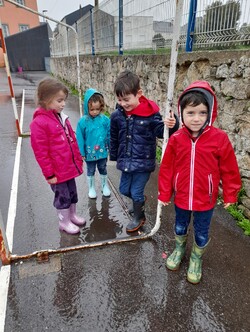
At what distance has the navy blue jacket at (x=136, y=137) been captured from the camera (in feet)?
8.21

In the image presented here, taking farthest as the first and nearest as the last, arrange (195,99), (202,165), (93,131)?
1. (93,131)
2. (202,165)
3. (195,99)

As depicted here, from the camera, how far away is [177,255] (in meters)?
2.43

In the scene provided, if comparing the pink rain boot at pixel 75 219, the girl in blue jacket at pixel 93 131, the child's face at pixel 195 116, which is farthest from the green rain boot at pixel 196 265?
the girl in blue jacket at pixel 93 131

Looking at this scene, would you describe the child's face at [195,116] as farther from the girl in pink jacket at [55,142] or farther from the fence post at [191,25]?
the fence post at [191,25]

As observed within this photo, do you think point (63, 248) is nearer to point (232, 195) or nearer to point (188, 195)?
point (188, 195)

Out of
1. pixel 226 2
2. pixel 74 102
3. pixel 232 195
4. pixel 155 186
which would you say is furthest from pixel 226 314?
pixel 74 102

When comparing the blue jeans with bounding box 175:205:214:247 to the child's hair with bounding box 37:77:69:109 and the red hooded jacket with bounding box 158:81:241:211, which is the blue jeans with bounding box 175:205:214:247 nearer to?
the red hooded jacket with bounding box 158:81:241:211

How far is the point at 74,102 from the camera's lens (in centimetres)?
1080

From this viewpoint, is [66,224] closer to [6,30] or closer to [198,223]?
[198,223]

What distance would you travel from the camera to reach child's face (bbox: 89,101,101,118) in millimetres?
2991

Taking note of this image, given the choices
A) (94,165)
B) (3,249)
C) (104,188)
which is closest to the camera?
(3,249)

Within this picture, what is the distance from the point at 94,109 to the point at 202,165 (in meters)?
1.51

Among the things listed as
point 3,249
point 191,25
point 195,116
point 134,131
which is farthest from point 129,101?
point 191,25

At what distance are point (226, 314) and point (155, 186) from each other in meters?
2.18
